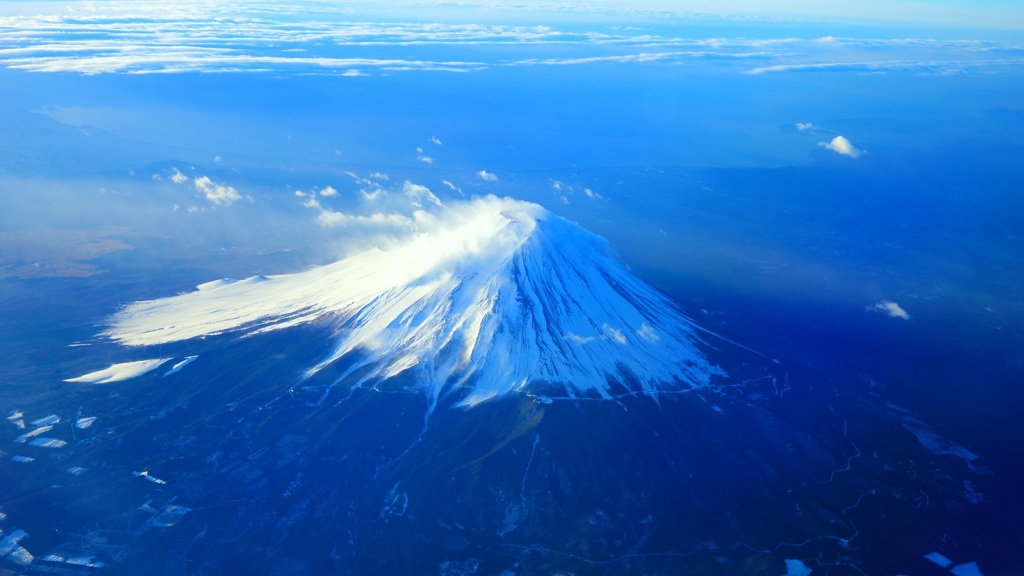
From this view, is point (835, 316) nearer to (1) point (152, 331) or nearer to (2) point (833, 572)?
(2) point (833, 572)

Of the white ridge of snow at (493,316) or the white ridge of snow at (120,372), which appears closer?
the white ridge of snow at (493,316)

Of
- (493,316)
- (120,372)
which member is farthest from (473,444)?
(120,372)

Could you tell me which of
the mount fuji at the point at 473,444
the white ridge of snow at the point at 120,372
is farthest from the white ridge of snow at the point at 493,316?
the white ridge of snow at the point at 120,372

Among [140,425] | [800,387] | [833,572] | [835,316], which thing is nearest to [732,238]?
[835,316]

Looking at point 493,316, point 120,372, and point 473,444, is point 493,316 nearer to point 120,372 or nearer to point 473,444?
point 473,444

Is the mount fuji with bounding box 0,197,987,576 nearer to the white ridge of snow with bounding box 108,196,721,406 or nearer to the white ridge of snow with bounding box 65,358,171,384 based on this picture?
the white ridge of snow with bounding box 108,196,721,406

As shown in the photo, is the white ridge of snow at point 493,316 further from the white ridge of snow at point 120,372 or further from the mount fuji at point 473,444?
the white ridge of snow at point 120,372
